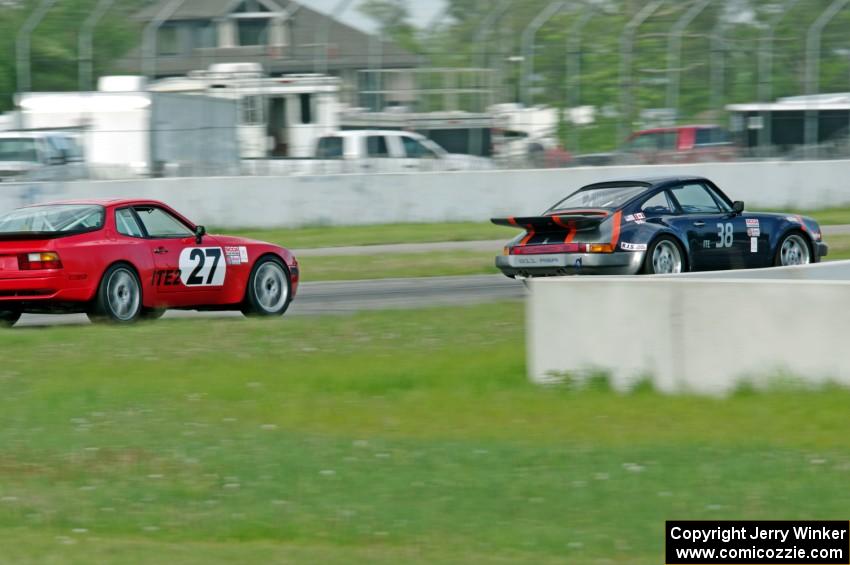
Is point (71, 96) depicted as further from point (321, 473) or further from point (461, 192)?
point (321, 473)

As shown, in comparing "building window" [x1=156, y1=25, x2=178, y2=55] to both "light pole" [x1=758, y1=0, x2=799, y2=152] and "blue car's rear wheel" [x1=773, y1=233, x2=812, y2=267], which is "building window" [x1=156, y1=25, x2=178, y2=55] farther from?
"blue car's rear wheel" [x1=773, y1=233, x2=812, y2=267]

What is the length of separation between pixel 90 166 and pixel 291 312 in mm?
11847

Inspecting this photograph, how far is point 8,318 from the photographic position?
1390 centimetres

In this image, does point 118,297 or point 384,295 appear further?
point 384,295

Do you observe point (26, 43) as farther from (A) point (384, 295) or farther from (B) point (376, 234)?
(A) point (384, 295)

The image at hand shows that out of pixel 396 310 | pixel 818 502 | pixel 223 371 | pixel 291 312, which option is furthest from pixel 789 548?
pixel 291 312

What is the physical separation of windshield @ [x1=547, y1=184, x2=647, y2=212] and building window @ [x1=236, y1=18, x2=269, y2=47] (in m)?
13.0

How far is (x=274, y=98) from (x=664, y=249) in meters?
14.2

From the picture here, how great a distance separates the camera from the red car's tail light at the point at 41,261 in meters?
12.8

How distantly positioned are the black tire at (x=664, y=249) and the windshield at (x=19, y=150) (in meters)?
14.6

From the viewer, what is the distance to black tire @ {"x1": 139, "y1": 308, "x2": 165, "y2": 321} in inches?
540

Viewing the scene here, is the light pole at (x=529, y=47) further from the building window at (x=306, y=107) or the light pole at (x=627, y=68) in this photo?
the building window at (x=306, y=107)

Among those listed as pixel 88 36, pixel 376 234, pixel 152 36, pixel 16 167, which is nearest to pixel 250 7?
pixel 152 36

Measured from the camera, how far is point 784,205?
28.2 m
